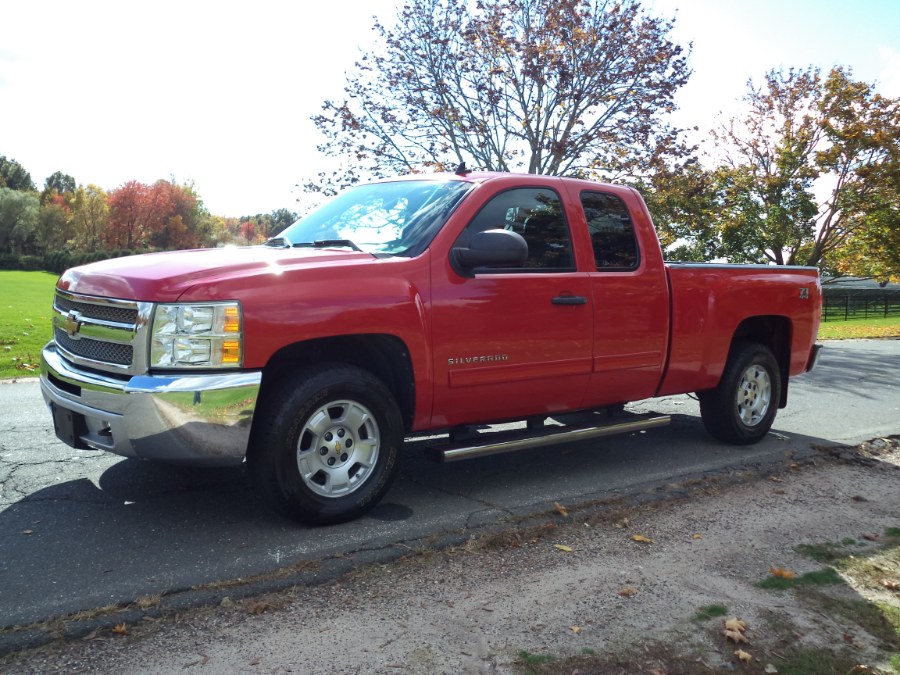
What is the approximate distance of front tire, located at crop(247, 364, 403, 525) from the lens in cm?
409

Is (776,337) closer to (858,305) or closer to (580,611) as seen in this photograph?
(580,611)

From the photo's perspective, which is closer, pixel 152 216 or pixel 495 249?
pixel 495 249

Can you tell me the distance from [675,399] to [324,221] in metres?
5.56

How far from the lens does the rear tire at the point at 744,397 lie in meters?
6.67

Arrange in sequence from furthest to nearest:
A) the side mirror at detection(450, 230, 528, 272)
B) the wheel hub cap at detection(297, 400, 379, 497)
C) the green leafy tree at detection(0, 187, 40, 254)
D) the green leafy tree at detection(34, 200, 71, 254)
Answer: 1. the green leafy tree at detection(34, 200, 71, 254)
2. the green leafy tree at detection(0, 187, 40, 254)
3. the side mirror at detection(450, 230, 528, 272)
4. the wheel hub cap at detection(297, 400, 379, 497)

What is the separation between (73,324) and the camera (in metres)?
4.32

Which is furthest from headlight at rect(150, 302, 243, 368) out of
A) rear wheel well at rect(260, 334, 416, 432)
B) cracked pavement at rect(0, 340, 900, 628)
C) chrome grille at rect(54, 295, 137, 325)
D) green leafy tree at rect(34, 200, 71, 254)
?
green leafy tree at rect(34, 200, 71, 254)

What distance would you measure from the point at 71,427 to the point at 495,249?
2.50 meters

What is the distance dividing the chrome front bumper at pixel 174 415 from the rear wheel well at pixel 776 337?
470 centimetres

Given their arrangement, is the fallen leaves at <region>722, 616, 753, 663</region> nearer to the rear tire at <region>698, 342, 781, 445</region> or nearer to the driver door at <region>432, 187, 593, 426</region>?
the driver door at <region>432, 187, 593, 426</region>

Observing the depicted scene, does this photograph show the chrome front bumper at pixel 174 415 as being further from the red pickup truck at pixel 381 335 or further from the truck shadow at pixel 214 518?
the truck shadow at pixel 214 518

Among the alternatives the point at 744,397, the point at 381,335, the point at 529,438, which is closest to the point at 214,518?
the point at 381,335

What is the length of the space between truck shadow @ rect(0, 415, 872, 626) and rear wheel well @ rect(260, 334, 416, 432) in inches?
28.2

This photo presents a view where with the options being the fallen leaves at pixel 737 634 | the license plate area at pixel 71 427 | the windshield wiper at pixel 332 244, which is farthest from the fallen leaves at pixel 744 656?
the license plate area at pixel 71 427
